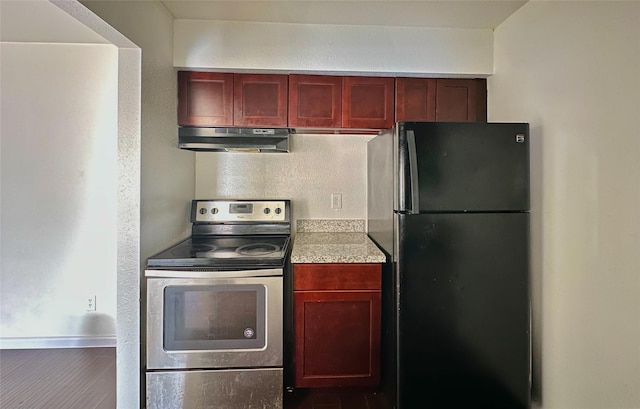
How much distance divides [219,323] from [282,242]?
0.68 m

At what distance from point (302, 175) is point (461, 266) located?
4.44ft

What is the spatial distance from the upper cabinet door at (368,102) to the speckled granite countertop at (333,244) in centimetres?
79

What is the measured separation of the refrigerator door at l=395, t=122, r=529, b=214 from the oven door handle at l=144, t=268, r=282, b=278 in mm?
747

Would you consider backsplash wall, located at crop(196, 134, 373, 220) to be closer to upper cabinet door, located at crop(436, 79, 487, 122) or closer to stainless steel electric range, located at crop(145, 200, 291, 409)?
upper cabinet door, located at crop(436, 79, 487, 122)

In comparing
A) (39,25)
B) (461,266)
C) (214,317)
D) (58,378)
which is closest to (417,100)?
(461,266)

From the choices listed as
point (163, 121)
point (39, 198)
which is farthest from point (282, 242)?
point (39, 198)

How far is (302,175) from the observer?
8.13 feet

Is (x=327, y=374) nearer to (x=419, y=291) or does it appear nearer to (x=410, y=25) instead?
(x=419, y=291)

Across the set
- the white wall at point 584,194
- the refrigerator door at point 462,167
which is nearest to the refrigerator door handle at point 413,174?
the refrigerator door at point 462,167

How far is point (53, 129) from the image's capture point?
2.38 m

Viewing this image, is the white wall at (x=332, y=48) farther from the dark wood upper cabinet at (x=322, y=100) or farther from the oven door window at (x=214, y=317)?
the oven door window at (x=214, y=317)

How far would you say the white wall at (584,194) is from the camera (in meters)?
1.19

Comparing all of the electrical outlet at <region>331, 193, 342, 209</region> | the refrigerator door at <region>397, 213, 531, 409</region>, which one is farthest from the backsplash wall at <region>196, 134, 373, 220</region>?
the refrigerator door at <region>397, 213, 531, 409</region>

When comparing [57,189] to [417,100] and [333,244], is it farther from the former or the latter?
[417,100]
